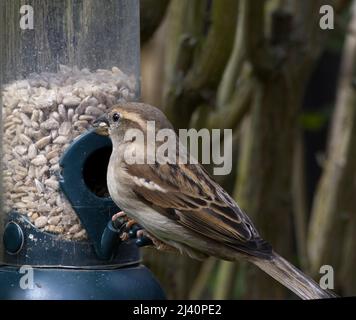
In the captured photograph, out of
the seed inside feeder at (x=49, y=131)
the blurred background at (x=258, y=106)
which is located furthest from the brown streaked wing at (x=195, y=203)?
the blurred background at (x=258, y=106)

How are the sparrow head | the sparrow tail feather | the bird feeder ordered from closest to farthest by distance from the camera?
the sparrow tail feather → the sparrow head → the bird feeder

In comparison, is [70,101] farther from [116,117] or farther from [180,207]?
[180,207]

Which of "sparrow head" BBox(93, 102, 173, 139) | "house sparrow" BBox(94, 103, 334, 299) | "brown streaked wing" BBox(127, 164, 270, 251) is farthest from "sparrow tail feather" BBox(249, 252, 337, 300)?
"sparrow head" BBox(93, 102, 173, 139)

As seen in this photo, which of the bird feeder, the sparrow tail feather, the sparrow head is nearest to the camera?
the sparrow tail feather

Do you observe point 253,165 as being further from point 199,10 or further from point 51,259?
point 51,259

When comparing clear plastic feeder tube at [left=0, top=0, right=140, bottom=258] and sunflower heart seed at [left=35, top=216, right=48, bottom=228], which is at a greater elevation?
clear plastic feeder tube at [left=0, top=0, right=140, bottom=258]

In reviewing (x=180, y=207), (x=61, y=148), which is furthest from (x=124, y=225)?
(x=61, y=148)

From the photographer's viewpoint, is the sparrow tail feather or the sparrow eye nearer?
the sparrow tail feather

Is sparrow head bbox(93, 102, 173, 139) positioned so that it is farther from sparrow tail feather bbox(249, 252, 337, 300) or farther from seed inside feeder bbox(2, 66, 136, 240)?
sparrow tail feather bbox(249, 252, 337, 300)
